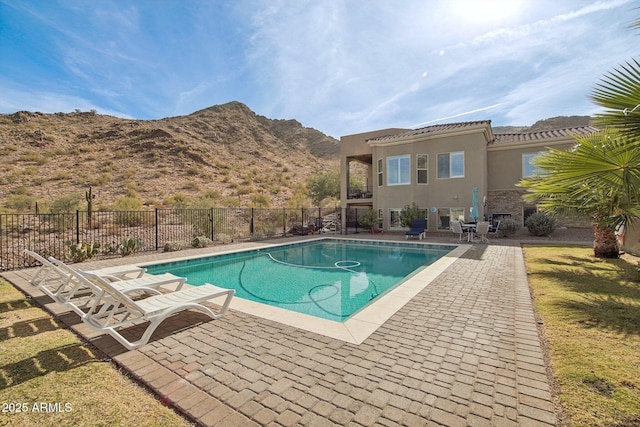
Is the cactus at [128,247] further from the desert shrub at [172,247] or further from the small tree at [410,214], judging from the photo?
the small tree at [410,214]

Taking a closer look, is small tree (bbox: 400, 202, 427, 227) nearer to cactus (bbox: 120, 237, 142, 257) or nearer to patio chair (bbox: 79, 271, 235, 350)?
cactus (bbox: 120, 237, 142, 257)

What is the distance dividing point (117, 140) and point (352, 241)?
1604 inches

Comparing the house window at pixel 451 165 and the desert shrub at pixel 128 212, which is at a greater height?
the house window at pixel 451 165

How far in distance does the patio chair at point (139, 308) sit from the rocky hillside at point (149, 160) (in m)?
19.5

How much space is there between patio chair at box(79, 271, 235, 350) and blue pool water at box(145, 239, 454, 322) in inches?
83.7

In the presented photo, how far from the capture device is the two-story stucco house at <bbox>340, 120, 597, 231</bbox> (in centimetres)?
1680

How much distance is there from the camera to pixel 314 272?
31.7ft

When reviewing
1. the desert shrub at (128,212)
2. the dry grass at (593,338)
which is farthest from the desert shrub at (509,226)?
the desert shrub at (128,212)

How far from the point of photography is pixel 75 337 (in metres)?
3.85

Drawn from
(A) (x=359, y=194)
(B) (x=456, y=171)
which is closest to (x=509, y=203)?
(B) (x=456, y=171)

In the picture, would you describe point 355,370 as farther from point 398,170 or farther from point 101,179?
point 101,179

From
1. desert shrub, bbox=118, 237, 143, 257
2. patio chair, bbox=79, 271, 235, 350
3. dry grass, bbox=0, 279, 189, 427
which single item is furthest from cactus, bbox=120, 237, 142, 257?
Result: dry grass, bbox=0, 279, 189, 427

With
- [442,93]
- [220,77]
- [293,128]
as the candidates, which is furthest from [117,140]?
[442,93]

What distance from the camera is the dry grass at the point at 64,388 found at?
91.5 inches
